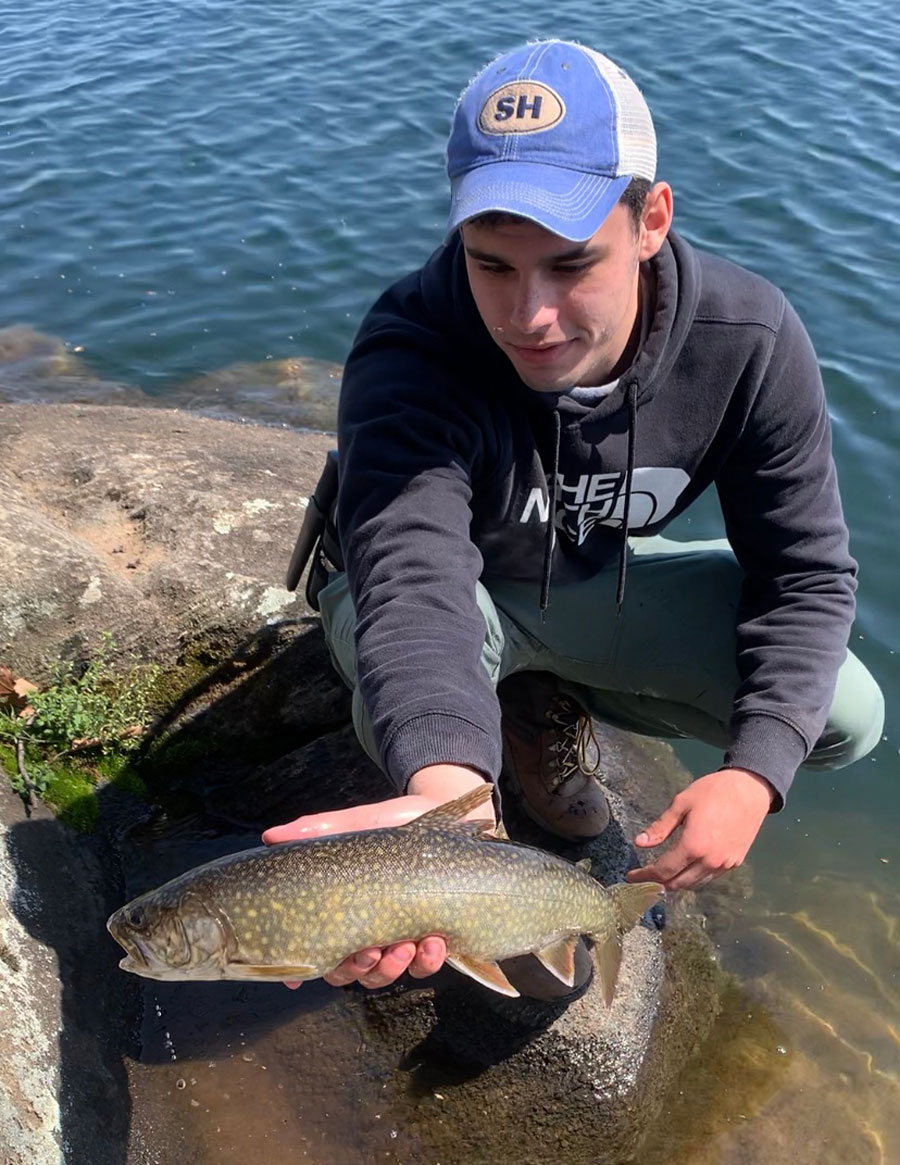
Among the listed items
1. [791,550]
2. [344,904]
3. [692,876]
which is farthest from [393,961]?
[791,550]

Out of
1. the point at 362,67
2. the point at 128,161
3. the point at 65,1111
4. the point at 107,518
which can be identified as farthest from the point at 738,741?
the point at 362,67

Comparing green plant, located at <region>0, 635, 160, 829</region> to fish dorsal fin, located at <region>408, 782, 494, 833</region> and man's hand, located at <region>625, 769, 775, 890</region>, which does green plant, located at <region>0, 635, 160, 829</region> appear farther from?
man's hand, located at <region>625, 769, 775, 890</region>

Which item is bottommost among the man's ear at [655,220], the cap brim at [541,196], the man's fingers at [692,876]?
the man's fingers at [692,876]

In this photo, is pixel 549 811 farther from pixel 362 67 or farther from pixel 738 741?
pixel 362 67

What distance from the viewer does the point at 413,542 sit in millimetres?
3434

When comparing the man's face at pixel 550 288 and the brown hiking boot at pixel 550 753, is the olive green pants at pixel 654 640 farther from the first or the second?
the man's face at pixel 550 288

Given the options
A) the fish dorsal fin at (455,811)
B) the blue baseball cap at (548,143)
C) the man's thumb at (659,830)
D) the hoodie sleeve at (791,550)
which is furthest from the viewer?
the hoodie sleeve at (791,550)

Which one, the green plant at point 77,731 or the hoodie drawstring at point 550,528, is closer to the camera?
the hoodie drawstring at point 550,528

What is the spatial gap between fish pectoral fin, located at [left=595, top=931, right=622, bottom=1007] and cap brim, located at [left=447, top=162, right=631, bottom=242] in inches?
82.9

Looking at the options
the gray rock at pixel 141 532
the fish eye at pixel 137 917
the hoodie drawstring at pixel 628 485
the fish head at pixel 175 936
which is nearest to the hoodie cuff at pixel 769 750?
the hoodie drawstring at pixel 628 485

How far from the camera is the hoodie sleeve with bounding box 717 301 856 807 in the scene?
3.74m

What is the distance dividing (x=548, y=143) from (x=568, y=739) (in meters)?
2.38

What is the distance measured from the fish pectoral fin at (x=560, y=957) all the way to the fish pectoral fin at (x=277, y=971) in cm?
72

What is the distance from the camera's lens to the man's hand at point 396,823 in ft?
9.46
